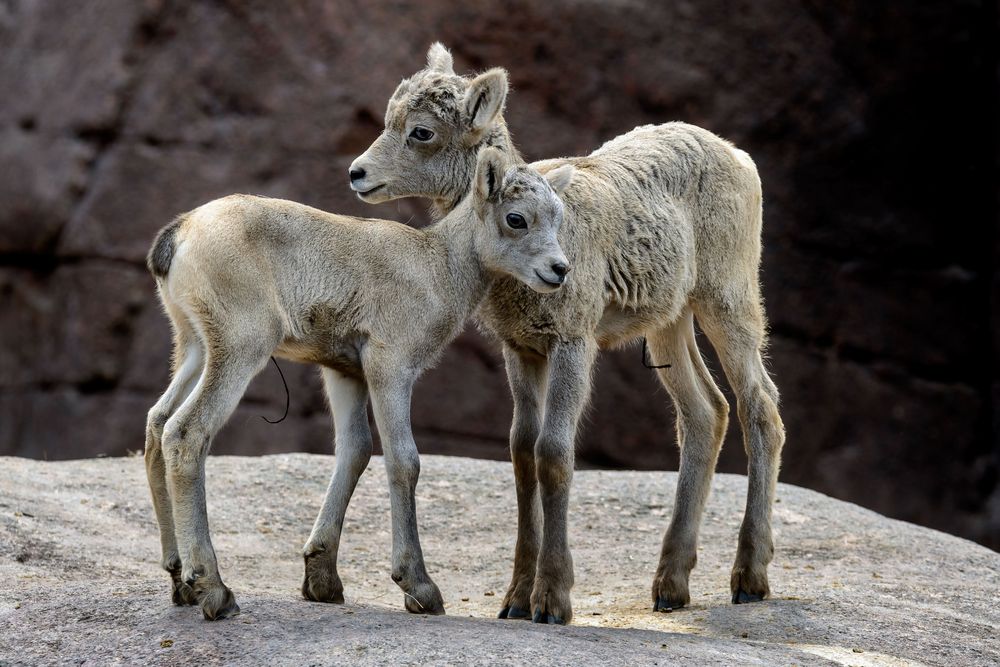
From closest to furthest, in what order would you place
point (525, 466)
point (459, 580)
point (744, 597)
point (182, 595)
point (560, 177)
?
point (182, 595) → point (560, 177) → point (525, 466) → point (744, 597) → point (459, 580)

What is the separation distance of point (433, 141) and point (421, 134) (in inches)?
2.9

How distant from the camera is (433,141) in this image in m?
7.09

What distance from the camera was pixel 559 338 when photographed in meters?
6.71

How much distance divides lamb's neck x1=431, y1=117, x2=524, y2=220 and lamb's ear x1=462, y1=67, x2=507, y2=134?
0.10 m

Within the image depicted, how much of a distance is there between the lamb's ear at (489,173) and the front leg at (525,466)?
949 mm

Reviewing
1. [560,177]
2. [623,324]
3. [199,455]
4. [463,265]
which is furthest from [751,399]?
[199,455]

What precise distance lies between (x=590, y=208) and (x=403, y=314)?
4.30 ft

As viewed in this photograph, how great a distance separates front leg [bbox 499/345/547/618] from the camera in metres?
6.86

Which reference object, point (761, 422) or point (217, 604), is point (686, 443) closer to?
point (761, 422)

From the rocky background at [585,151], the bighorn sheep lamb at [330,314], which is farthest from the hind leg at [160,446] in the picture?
the rocky background at [585,151]

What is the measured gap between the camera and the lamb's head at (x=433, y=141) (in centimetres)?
704

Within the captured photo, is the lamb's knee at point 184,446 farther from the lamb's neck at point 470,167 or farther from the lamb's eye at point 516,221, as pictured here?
the lamb's neck at point 470,167

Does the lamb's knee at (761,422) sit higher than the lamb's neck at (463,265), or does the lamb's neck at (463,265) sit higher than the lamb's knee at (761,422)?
the lamb's neck at (463,265)

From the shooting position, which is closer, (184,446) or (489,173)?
(184,446)
